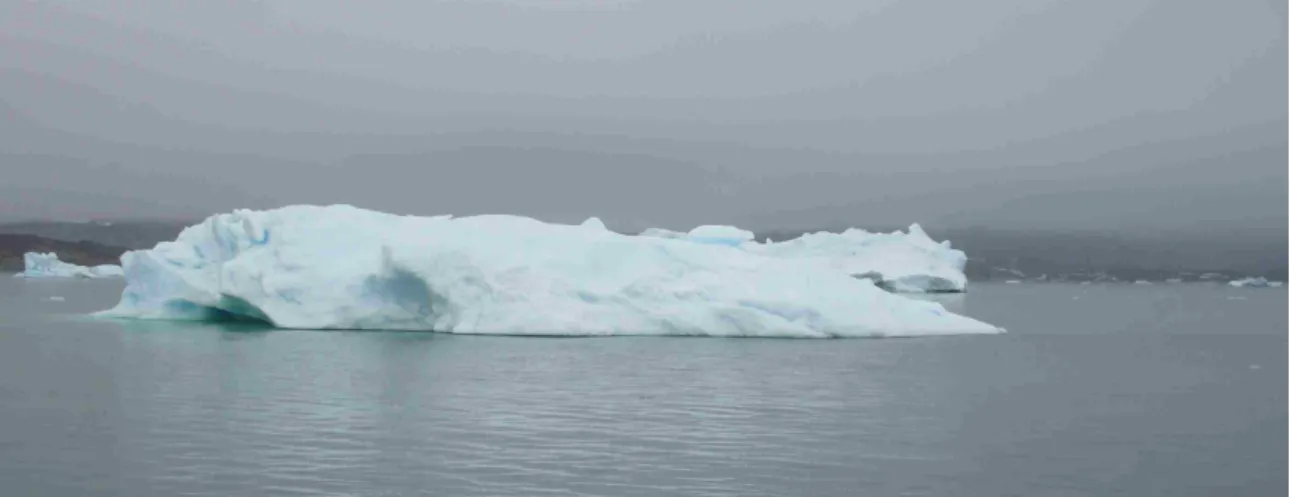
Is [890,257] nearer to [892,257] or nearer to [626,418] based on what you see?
[892,257]

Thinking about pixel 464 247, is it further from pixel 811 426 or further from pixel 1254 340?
pixel 1254 340

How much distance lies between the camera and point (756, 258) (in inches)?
850

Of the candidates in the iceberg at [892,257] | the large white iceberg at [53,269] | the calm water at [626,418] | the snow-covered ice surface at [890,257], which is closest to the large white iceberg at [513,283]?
the calm water at [626,418]

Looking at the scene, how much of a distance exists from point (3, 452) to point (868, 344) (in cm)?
1345

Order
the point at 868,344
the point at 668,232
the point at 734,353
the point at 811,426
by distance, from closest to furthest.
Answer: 1. the point at 811,426
2. the point at 734,353
3. the point at 868,344
4. the point at 668,232

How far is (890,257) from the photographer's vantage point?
5272cm

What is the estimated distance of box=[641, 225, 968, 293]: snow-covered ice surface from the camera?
51.2 metres

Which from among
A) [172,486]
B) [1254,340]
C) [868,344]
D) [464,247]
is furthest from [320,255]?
[1254,340]

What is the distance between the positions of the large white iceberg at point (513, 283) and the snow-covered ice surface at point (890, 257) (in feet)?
89.4

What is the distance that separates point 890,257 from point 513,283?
35103mm

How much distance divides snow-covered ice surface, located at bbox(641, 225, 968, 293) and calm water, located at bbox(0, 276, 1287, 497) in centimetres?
3089

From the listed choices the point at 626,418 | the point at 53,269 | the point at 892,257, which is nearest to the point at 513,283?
the point at 626,418

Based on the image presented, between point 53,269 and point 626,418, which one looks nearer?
point 626,418

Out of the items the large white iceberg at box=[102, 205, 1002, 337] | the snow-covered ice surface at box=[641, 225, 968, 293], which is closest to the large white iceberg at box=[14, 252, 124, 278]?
the snow-covered ice surface at box=[641, 225, 968, 293]
